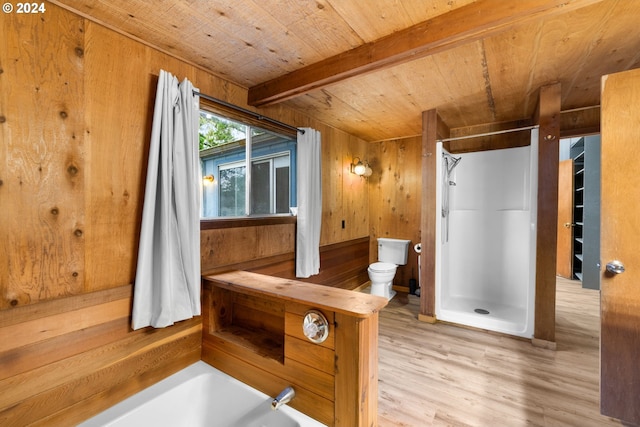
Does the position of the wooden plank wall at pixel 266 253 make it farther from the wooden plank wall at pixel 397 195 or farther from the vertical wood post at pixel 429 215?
the vertical wood post at pixel 429 215

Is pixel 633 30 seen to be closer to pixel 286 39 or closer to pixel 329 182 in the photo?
pixel 286 39

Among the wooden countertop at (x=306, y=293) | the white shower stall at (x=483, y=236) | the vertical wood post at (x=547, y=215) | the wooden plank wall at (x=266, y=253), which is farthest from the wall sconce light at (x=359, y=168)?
the wooden countertop at (x=306, y=293)

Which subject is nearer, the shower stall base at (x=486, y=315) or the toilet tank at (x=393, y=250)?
the shower stall base at (x=486, y=315)

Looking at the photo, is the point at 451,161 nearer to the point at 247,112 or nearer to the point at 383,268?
the point at 383,268

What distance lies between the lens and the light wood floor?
1604 mm

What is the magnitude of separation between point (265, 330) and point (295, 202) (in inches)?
55.6

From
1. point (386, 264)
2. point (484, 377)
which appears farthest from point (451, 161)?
point (484, 377)

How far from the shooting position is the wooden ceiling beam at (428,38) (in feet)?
4.05

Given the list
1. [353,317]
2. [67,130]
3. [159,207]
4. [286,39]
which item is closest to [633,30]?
[286,39]

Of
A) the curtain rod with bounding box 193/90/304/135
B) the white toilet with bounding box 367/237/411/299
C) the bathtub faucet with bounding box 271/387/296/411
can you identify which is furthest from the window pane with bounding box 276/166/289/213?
the bathtub faucet with bounding box 271/387/296/411

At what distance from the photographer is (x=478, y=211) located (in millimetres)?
3320

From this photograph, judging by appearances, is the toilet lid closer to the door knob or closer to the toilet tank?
the toilet tank

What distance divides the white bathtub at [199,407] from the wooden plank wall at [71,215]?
5.2 inches

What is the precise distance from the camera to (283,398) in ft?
4.46
